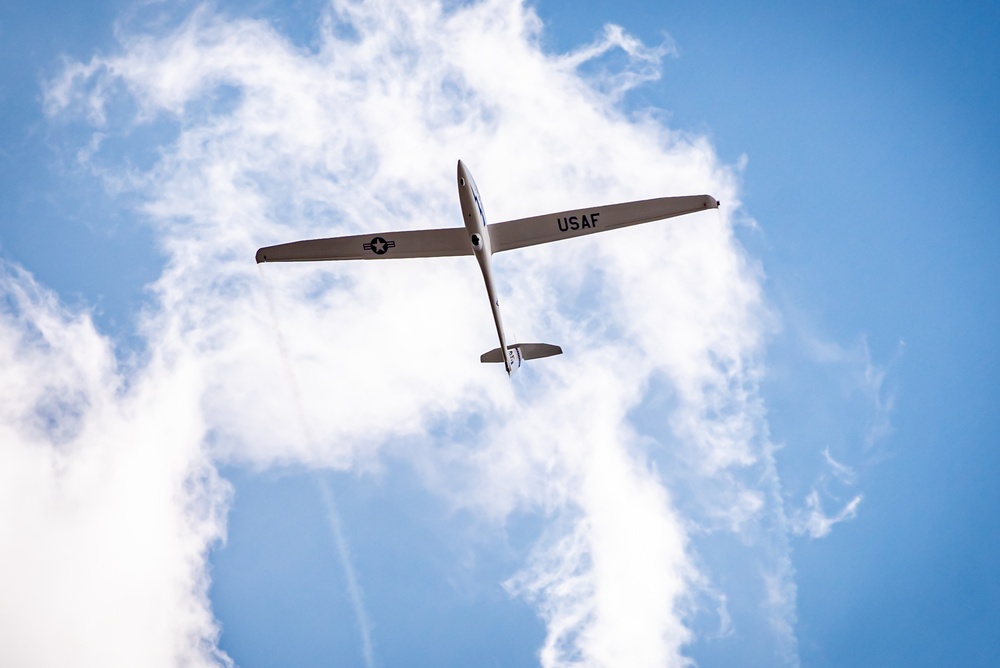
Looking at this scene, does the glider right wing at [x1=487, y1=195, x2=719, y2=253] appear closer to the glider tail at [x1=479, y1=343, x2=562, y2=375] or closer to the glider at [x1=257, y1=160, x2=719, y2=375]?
the glider at [x1=257, y1=160, x2=719, y2=375]

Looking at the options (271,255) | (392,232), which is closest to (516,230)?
(392,232)

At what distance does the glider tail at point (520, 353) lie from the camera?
45.1 metres

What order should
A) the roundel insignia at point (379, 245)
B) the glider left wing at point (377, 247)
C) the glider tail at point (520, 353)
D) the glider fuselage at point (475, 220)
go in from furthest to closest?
the glider tail at point (520, 353)
the roundel insignia at point (379, 245)
the glider left wing at point (377, 247)
the glider fuselage at point (475, 220)

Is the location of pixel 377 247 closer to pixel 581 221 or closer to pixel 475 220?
pixel 475 220

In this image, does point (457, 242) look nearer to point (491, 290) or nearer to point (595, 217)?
point (491, 290)

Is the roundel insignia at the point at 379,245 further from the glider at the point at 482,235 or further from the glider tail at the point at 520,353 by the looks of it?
the glider tail at the point at 520,353

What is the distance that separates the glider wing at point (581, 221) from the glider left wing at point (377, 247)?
1.84m

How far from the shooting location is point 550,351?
45.1 m

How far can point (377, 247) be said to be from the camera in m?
40.2

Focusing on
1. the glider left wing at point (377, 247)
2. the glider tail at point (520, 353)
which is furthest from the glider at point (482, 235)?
the glider tail at point (520, 353)

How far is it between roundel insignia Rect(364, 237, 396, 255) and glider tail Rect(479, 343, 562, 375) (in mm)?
8884

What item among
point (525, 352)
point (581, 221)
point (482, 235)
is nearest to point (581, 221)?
point (581, 221)

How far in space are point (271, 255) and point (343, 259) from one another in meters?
3.45

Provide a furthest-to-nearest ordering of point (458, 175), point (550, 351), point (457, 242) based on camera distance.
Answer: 1. point (550, 351)
2. point (457, 242)
3. point (458, 175)
